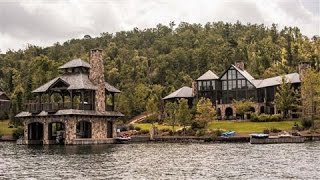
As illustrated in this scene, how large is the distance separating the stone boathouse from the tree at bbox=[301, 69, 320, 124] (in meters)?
29.7

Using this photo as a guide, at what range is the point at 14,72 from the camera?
135000 mm

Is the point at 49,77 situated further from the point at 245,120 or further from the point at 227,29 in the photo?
the point at 227,29

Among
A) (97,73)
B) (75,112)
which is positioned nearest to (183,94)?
(97,73)

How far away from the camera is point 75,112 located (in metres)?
67.0

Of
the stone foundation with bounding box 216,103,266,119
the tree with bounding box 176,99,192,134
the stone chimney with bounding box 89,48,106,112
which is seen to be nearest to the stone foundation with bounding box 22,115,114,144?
the stone chimney with bounding box 89,48,106,112

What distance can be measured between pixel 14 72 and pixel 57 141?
70.4 m

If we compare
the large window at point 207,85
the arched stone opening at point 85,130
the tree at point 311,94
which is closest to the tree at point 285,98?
the tree at point 311,94

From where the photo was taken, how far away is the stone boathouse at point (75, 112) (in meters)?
67.9

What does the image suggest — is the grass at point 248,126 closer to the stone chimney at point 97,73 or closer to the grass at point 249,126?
the grass at point 249,126

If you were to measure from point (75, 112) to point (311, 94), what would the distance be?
1440 inches

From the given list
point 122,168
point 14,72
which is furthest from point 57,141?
point 14,72

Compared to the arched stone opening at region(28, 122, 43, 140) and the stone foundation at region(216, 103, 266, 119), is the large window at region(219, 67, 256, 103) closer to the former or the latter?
the stone foundation at region(216, 103, 266, 119)

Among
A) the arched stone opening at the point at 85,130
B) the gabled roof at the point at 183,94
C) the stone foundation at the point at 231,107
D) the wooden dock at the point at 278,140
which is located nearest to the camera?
the wooden dock at the point at 278,140

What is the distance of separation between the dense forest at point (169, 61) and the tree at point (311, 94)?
33120mm
